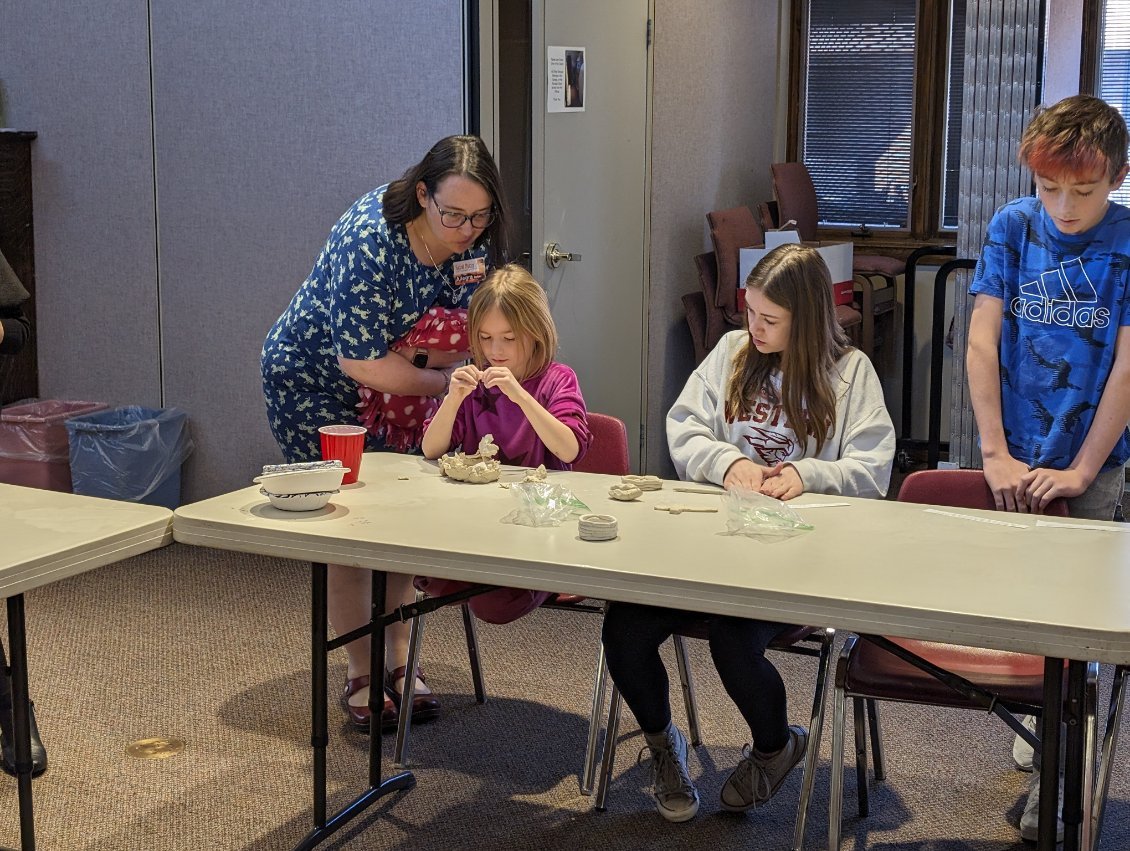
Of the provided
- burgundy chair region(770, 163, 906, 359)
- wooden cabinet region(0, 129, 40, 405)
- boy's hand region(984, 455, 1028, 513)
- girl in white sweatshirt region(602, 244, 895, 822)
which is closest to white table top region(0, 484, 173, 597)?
girl in white sweatshirt region(602, 244, 895, 822)

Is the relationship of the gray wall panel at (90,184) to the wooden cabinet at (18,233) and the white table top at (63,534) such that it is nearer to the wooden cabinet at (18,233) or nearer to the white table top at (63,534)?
the wooden cabinet at (18,233)

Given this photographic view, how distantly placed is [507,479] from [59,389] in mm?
2758

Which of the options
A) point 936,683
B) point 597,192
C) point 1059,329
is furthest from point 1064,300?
point 597,192

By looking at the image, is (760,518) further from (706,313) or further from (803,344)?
(706,313)

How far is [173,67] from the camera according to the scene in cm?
431

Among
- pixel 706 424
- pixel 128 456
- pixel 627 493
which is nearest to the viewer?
pixel 627 493

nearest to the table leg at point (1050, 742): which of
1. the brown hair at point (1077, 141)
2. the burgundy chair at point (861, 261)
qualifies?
the brown hair at point (1077, 141)

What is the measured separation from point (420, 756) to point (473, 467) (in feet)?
2.60

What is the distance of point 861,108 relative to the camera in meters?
6.12

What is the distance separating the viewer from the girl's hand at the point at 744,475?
94.3 inches

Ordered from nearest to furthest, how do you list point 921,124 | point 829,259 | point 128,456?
point 128,456 → point 829,259 → point 921,124

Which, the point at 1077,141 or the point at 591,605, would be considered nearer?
the point at 1077,141

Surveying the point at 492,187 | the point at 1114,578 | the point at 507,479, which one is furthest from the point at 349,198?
the point at 1114,578

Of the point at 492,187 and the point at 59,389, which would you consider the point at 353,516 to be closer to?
the point at 492,187
